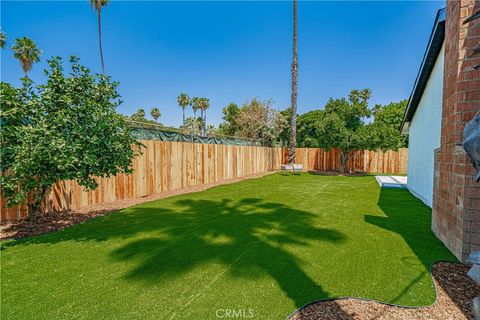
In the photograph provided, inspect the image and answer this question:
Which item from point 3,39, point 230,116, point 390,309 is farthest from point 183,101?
point 390,309

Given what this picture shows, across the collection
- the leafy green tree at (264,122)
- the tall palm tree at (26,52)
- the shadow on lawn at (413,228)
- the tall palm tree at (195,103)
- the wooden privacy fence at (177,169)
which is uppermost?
the tall palm tree at (195,103)

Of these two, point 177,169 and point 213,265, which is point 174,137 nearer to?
point 177,169

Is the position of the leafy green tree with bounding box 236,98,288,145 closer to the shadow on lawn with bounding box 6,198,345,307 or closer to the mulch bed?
the shadow on lawn with bounding box 6,198,345,307

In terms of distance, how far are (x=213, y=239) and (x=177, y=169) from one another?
5.63 metres

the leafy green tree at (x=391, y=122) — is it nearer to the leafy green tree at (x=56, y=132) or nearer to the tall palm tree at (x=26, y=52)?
the leafy green tree at (x=56, y=132)

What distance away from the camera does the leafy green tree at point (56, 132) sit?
3369mm

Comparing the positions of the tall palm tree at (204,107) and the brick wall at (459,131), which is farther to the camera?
the tall palm tree at (204,107)

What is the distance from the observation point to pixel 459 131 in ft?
10.1

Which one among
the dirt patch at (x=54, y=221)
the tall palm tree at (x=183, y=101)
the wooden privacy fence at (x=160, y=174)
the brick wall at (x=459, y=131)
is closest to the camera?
the brick wall at (x=459, y=131)

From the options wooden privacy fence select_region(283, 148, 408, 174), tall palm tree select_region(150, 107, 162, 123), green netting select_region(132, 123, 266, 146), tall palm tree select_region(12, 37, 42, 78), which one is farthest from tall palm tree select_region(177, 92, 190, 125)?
green netting select_region(132, 123, 266, 146)

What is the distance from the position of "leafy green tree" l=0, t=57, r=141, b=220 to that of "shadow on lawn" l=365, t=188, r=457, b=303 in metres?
4.30

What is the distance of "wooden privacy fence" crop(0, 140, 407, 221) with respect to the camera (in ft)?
18.5

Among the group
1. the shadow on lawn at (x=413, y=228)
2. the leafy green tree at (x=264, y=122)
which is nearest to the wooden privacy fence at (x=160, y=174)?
the shadow on lawn at (x=413, y=228)

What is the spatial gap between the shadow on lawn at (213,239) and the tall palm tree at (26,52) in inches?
655
